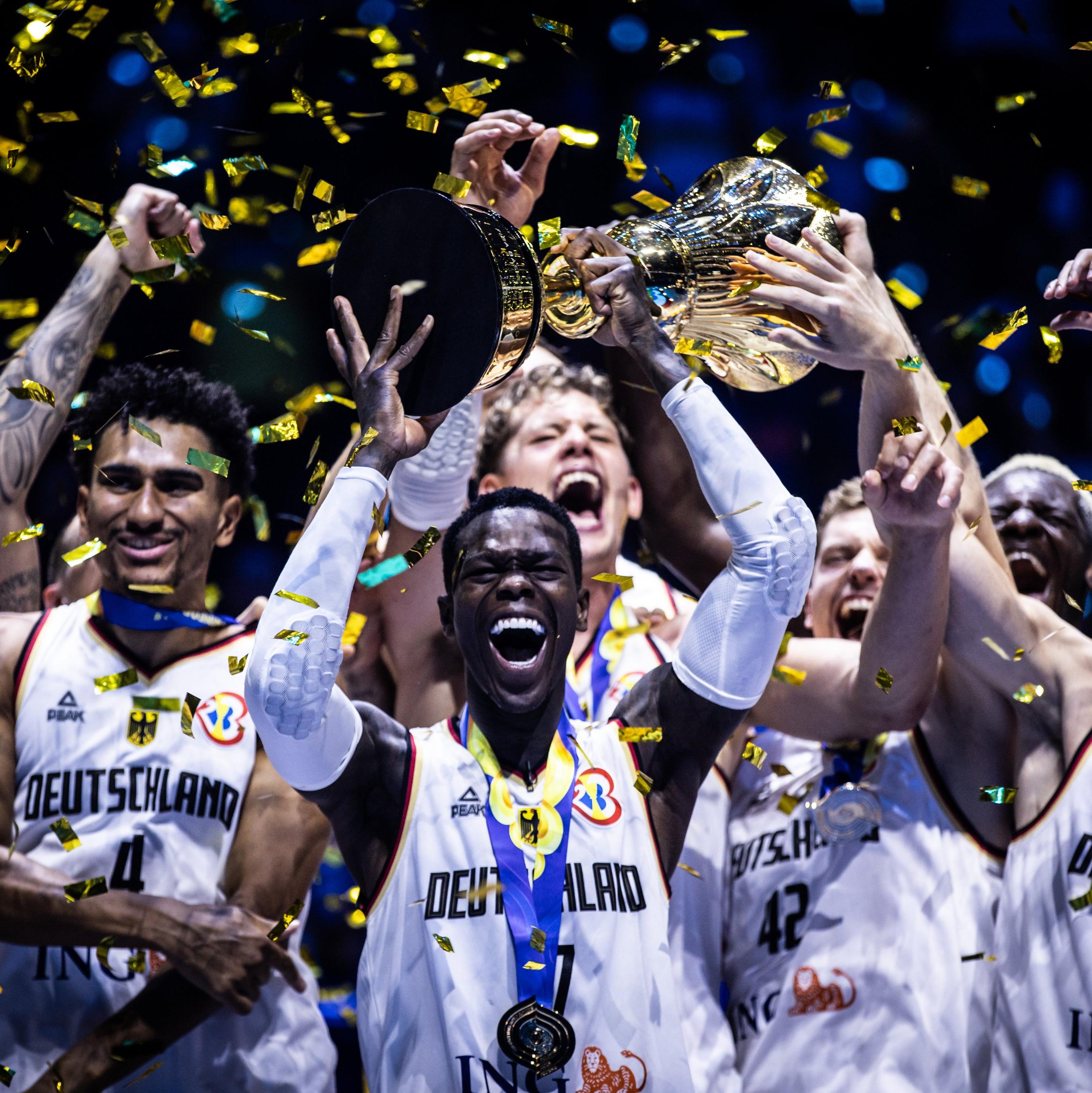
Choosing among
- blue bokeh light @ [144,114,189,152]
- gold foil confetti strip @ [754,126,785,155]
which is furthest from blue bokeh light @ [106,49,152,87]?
gold foil confetti strip @ [754,126,785,155]

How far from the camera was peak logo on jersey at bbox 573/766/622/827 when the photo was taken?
2.45 m

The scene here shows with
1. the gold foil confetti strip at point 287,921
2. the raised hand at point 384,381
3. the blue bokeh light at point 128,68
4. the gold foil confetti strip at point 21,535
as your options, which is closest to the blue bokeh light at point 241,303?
the blue bokeh light at point 128,68

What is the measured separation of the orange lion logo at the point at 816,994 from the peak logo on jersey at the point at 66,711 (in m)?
1.79

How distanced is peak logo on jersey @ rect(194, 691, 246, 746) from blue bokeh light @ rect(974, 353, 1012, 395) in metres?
3.14

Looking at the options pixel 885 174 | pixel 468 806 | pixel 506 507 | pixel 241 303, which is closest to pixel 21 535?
pixel 506 507

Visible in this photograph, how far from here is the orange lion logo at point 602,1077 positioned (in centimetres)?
222

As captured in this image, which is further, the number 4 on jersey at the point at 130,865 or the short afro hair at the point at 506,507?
the number 4 on jersey at the point at 130,865

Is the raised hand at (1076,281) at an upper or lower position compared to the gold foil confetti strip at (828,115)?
lower

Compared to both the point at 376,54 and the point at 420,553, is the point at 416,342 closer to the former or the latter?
the point at 420,553

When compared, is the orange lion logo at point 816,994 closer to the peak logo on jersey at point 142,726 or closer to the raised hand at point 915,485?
the raised hand at point 915,485

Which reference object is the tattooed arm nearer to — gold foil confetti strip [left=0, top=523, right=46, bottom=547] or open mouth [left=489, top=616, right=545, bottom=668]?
gold foil confetti strip [left=0, top=523, right=46, bottom=547]

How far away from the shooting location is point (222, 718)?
3.10 m

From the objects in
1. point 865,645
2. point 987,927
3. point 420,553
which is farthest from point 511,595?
point 987,927

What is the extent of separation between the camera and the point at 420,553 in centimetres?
268
